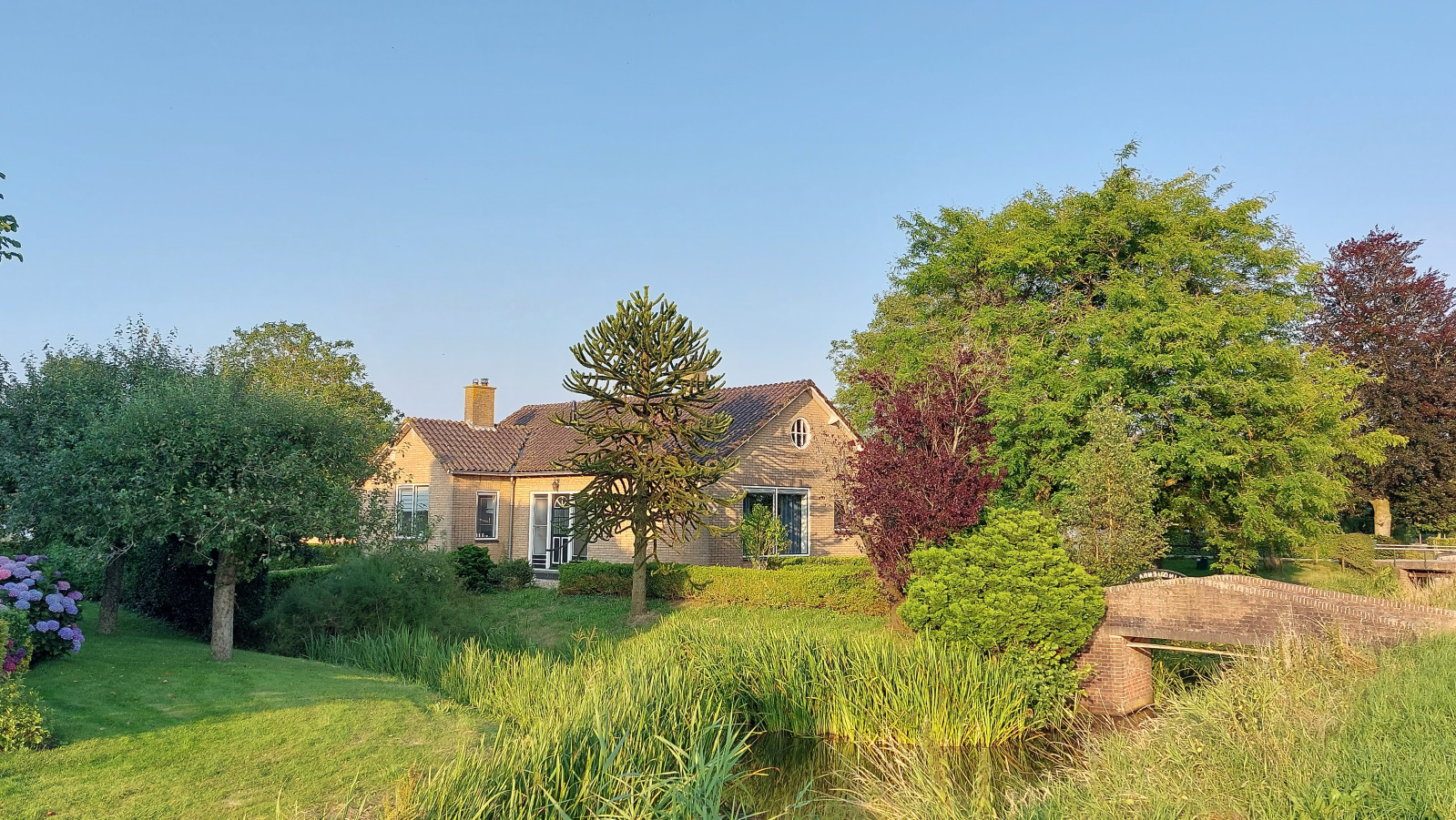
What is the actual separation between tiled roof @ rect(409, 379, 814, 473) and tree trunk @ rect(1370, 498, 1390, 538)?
2539cm

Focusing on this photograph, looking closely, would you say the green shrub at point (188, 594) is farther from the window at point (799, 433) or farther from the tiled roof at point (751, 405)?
the window at point (799, 433)

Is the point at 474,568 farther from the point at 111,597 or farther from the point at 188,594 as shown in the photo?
the point at 111,597

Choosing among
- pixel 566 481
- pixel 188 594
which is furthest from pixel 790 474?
pixel 188 594

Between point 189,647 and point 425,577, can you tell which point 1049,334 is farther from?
point 189,647

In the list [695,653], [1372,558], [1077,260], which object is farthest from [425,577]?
[1372,558]

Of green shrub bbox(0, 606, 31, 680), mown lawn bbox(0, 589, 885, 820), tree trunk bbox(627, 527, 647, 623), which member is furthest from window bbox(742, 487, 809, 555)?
green shrub bbox(0, 606, 31, 680)

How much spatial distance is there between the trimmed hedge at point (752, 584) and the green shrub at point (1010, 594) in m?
3.44

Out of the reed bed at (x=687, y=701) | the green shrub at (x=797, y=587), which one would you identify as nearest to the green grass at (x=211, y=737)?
the reed bed at (x=687, y=701)

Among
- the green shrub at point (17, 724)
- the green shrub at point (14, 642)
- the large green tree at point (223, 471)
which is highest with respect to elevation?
the large green tree at point (223, 471)

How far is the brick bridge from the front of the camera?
1245cm

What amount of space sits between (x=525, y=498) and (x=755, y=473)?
730 centimetres

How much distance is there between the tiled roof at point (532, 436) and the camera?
26.6m

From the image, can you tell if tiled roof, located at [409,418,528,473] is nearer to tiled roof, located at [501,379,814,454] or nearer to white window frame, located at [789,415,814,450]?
tiled roof, located at [501,379,814,454]

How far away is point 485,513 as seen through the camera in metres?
28.9
